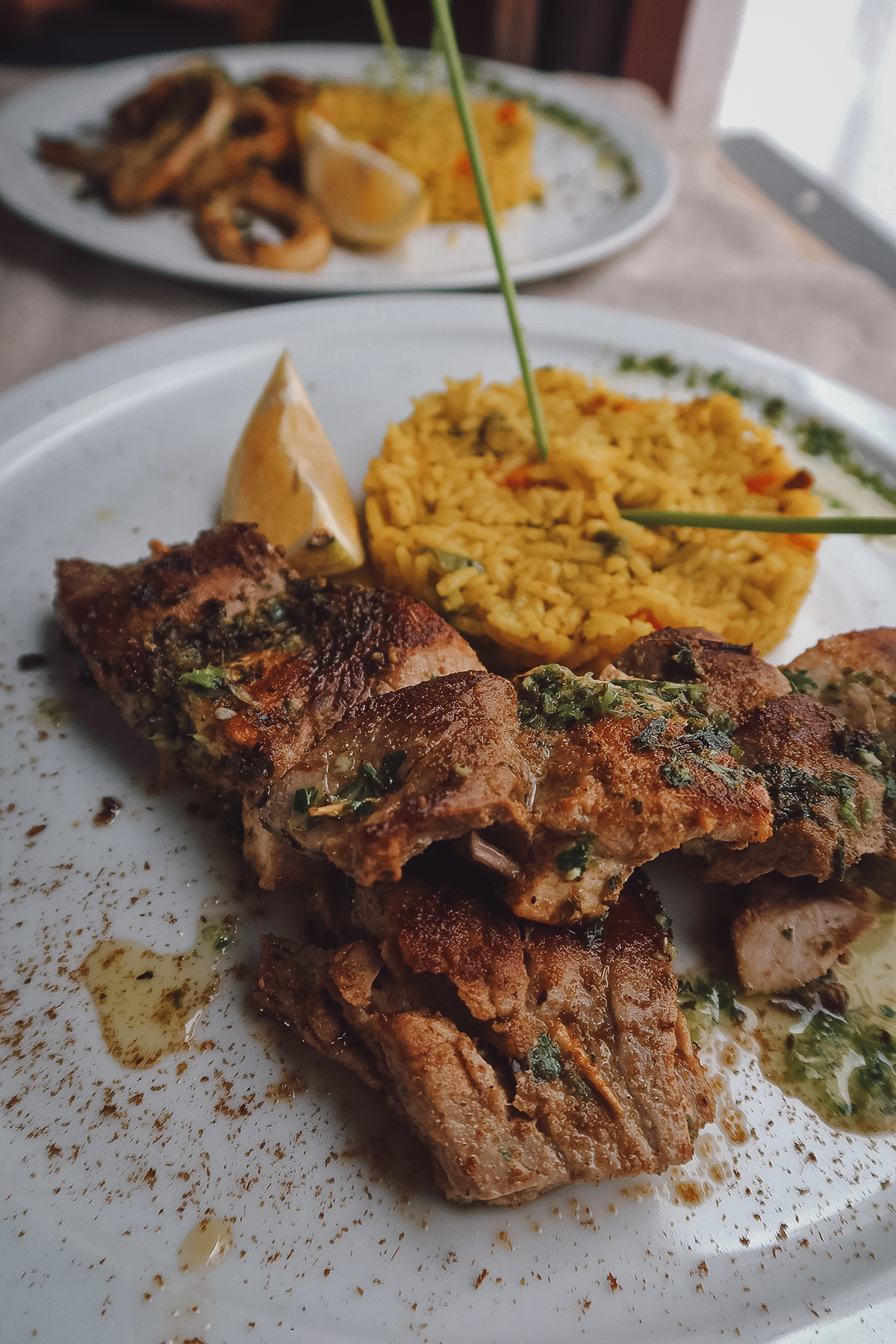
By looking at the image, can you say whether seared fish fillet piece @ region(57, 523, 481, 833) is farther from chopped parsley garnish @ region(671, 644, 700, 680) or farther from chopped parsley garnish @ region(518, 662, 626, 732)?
chopped parsley garnish @ region(671, 644, 700, 680)

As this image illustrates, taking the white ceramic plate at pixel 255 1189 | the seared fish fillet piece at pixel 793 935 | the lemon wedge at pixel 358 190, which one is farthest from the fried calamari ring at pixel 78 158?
the seared fish fillet piece at pixel 793 935

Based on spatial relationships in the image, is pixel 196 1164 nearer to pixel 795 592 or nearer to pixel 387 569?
pixel 387 569

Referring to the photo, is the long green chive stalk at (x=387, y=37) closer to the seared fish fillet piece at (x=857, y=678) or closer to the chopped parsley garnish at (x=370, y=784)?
the seared fish fillet piece at (x=857, y=678)

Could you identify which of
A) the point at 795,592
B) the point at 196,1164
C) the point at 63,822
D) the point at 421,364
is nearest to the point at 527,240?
the point at 421,364

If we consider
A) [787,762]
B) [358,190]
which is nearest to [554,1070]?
[787,762]

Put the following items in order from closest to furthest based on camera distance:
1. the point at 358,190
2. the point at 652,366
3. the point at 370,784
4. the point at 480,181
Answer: the point at 370,784, the point at 480,181, the point at 652,366, the point at 358,190

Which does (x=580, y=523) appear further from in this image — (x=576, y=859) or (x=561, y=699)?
(x=576, y=859)

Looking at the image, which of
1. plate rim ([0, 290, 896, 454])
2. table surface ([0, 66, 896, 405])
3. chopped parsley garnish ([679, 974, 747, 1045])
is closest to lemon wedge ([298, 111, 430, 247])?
plate rim ([0, 290, 896, 454])
